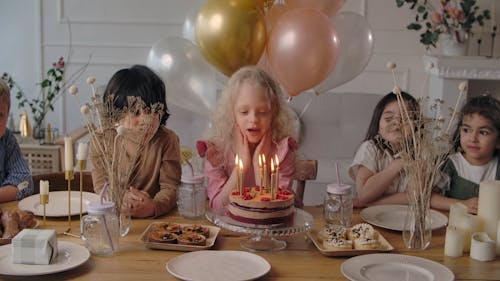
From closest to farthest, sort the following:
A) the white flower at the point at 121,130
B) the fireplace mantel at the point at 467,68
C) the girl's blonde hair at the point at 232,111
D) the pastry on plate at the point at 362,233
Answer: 1. the white flower at the point at 121,130
2. the pastry on plate at the point at 362,233
3. the girl's blonde hair at the point at 232,111
4. the fireplace mantel at the point at 467,68

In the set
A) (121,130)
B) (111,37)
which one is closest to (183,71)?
(121,130)

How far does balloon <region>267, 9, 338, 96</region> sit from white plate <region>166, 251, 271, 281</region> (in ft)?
2.94

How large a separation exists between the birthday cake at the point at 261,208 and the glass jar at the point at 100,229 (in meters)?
0.32

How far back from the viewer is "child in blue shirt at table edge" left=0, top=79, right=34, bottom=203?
6.84 feet

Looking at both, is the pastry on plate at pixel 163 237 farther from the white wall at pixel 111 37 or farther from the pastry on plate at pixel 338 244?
the white wall at pixel 111 37

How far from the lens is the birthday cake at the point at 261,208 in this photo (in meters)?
1.59

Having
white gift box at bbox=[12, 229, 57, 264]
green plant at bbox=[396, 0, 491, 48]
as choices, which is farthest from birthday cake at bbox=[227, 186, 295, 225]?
green plant at bbox=[396, 0, 491, 48]

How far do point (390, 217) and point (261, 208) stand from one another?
0.58m

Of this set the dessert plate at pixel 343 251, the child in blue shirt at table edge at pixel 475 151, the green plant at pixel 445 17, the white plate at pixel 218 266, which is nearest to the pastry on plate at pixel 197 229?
the white plate at pixel 218 266

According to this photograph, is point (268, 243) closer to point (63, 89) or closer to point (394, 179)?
point (394, 179)

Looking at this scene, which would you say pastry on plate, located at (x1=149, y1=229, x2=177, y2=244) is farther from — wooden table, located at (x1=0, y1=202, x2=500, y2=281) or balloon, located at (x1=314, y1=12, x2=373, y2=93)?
balloon, located at (x1=314, y1=12, x2=373, y2=93)

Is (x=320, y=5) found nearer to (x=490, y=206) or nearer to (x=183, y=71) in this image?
(x=183, y=71)

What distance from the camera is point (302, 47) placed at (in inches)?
86.6

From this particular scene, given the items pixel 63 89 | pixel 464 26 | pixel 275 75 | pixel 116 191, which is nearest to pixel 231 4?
pixel 275 75
